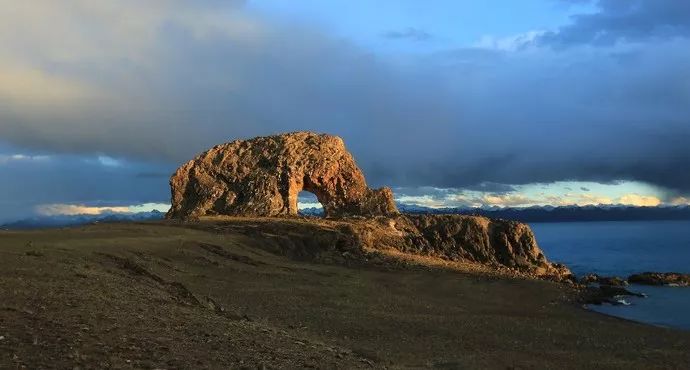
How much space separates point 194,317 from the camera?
1493 centimetres

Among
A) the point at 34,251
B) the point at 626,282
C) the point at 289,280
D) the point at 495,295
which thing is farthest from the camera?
the point at 626,282

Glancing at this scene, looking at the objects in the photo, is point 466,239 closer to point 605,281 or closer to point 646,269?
point 605,281

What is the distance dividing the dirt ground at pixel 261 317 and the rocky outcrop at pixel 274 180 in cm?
1805

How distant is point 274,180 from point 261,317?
127ft

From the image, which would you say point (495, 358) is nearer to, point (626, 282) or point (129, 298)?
point (129, 298)

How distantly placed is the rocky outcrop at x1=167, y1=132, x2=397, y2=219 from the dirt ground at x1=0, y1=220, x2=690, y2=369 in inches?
711

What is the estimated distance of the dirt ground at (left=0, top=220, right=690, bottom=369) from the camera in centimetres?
1088

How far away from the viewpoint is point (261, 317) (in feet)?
63.5

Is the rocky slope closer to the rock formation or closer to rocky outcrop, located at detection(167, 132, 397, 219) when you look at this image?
the rock formation

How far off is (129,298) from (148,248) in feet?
55.0

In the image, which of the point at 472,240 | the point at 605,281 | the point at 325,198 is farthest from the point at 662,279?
the point at 325,198

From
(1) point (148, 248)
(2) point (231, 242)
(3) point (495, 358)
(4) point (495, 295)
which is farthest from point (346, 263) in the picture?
Answer: (3) point (495, 358)

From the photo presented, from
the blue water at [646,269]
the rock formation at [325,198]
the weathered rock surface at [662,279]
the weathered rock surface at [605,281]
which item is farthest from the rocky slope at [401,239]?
the weathered rock surface at [662,279]

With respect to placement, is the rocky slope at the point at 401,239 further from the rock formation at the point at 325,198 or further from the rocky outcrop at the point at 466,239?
the rock formation at the point at 325,198
